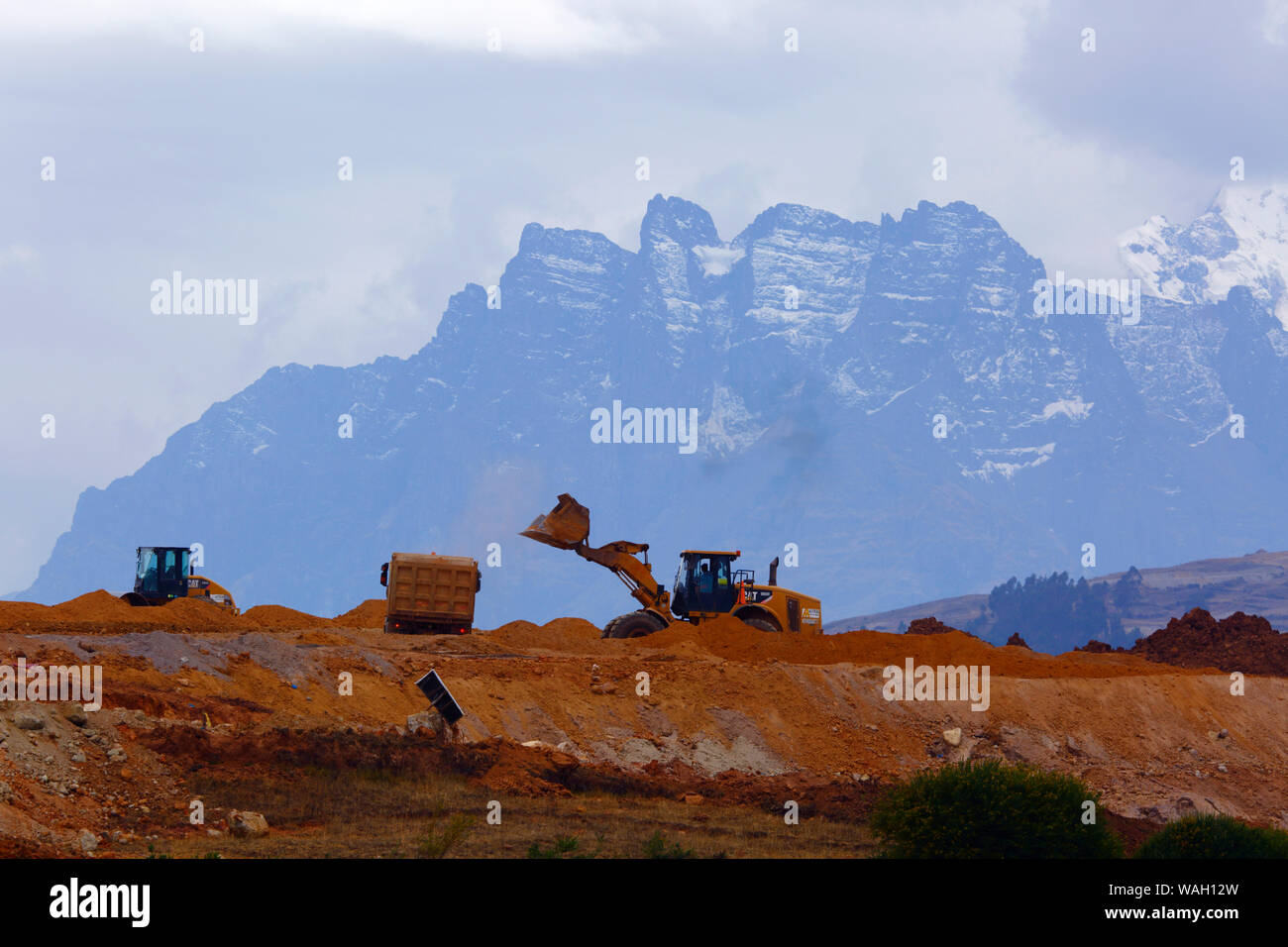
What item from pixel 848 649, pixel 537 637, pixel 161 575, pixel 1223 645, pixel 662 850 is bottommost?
pixel 662 850

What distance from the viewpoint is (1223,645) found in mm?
56312

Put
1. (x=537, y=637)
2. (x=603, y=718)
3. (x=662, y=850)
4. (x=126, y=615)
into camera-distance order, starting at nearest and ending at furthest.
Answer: (x=662, y=850)
(x=603, y=718)
(x=537, y=637)
(x=126, y=615)

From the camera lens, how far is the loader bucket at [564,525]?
42.4 meters

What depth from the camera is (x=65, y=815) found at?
1958cm

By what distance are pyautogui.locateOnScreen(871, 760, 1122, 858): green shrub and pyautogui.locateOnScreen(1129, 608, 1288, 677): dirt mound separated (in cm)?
3747

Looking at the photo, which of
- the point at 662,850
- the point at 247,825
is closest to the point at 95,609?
the point at 247,825

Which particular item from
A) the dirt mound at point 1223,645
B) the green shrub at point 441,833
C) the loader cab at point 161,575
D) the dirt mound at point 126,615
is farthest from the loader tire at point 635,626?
the dirt mound at point 1223,645

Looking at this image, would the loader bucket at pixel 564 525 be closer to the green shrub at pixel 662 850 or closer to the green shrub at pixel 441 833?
the green shrub at pixel 441 833

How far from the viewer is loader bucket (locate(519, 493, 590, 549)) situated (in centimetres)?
4244

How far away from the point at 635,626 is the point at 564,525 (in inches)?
161

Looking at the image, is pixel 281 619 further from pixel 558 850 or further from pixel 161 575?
pixel 558 850

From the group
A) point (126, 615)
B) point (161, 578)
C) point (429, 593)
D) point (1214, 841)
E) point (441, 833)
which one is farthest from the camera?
point (161, 578)

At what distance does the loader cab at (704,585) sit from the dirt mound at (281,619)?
13177 mm

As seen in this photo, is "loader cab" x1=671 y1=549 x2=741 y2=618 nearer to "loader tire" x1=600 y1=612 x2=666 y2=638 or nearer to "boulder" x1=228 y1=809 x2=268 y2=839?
"loader tire" x1=600 y1=612 x2=666 y2=638
